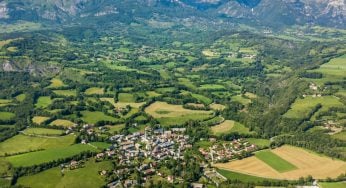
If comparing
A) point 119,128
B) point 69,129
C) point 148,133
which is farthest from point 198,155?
point 69,129

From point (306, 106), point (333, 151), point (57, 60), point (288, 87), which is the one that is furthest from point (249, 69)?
point (333, 151)

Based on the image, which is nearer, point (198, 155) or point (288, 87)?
point (198, 155)

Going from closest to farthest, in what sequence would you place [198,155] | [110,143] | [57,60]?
[198,155], [110,143], [57,60]

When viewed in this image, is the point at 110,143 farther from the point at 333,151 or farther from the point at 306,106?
the point at 306,106

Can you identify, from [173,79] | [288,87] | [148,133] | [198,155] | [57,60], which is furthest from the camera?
[57,60]

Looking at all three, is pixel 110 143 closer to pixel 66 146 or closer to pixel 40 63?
pixel 66 146

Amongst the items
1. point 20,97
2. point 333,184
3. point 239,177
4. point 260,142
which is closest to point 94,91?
point 20,97

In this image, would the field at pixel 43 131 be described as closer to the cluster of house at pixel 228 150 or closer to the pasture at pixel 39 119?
the pasture at pixel 39 119

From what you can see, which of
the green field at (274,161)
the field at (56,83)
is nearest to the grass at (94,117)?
the field at (56,83)
